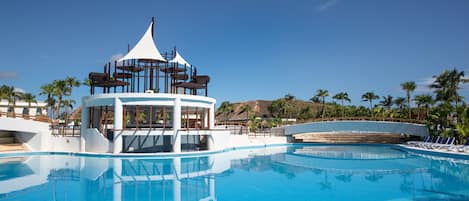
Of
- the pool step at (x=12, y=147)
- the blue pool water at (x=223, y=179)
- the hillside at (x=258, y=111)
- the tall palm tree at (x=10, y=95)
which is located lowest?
the blue pool water at (x=223, y=179)

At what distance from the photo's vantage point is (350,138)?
124 ft

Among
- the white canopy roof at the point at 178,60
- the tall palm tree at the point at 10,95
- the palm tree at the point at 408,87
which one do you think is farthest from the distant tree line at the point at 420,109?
the tall palm tree at the point at 10,95

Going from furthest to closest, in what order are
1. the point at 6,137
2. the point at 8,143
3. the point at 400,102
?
the point at 400,102, the point at 6,137, the point at 8,143

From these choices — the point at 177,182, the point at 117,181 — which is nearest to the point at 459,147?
the point at 177,182

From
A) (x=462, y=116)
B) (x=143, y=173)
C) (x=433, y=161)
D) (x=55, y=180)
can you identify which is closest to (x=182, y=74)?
(x=143, y=173)

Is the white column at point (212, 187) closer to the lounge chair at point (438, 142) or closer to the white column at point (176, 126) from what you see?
the white column at point (176, 126)

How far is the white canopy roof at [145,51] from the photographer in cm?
2446

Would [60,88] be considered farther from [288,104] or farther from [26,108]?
[288,104]

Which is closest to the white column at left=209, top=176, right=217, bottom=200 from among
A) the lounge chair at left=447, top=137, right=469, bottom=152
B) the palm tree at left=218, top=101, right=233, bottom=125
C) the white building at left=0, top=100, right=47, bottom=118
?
the lounge chair at left=447, top=137, right=469, bottom=152

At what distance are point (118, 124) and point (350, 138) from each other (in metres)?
26.2

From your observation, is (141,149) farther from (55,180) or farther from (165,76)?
(55,180)

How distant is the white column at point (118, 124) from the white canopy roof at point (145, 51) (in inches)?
158

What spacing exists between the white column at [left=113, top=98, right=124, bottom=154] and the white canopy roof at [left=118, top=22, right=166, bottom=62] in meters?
4.01

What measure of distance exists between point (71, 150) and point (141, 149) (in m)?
4.99
